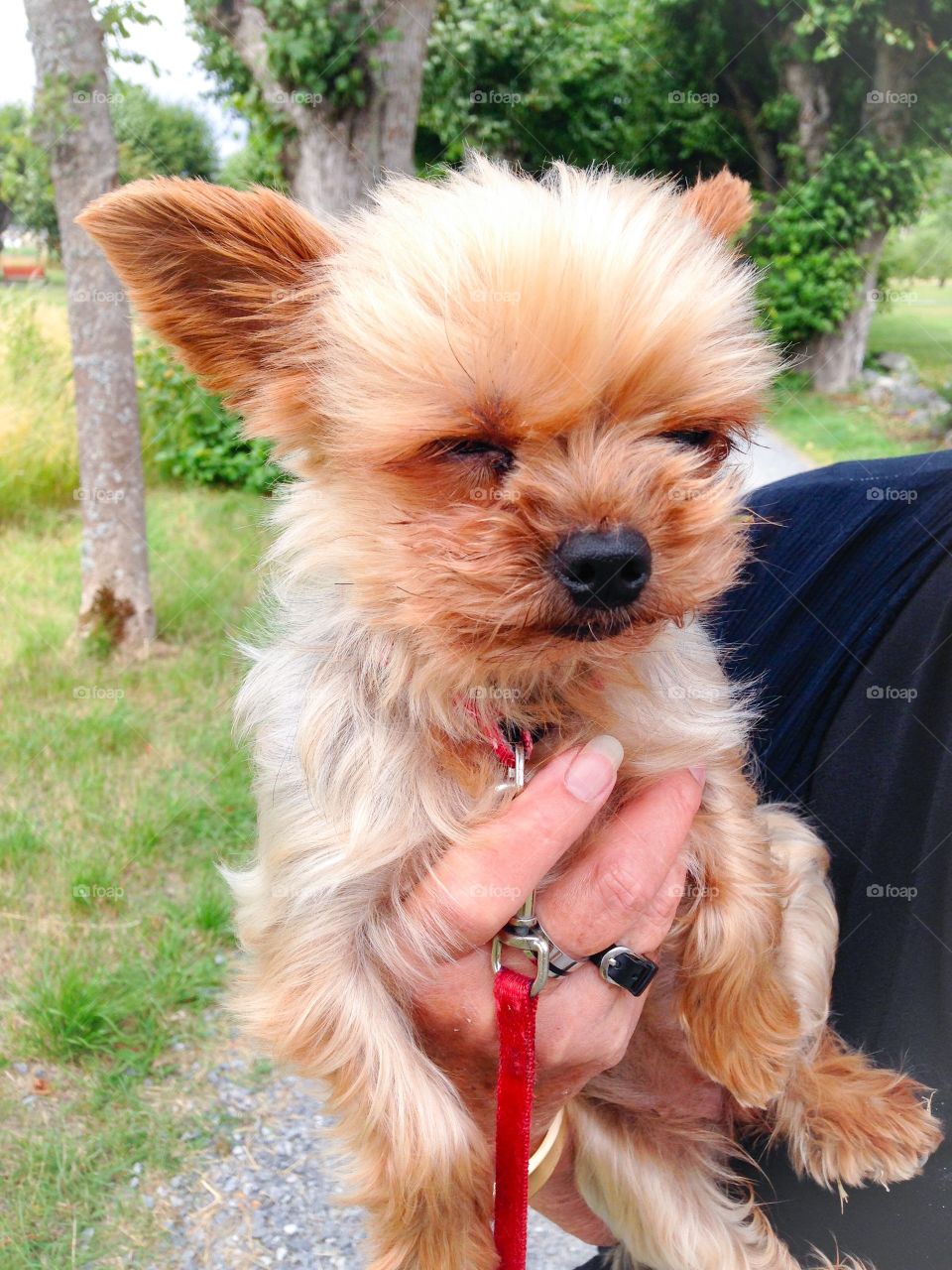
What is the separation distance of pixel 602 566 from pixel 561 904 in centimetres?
66

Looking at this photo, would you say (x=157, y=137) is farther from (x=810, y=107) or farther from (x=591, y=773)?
(x=810, y=107)

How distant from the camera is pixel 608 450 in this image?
1717mm

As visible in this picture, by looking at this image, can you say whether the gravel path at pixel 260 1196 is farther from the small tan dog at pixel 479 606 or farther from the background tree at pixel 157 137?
the background tree at pixel 157 137

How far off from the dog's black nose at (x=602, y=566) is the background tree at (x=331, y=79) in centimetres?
418

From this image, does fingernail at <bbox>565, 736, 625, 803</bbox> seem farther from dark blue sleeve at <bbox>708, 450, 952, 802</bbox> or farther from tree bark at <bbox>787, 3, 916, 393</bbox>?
tree bark at <bbox>787, 3, 916, 393</bbox>

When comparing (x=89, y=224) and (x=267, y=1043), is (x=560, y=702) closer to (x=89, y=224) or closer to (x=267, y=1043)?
(x=267, y=1043)

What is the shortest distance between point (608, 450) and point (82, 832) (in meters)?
3.17

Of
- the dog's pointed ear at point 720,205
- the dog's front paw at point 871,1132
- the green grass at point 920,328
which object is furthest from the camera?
the green grass at point 920,328

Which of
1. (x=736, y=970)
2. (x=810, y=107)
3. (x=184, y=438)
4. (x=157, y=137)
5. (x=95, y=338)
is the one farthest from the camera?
(x=810, y=107)

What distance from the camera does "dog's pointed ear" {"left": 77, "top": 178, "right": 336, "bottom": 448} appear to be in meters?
1.74

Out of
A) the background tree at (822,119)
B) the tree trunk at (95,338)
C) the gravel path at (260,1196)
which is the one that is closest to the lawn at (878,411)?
the background tree at (822,119)

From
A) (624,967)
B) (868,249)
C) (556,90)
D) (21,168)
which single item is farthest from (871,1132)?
(868,249)

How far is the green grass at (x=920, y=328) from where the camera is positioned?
10367 millimetres

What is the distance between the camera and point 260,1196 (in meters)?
2.90
